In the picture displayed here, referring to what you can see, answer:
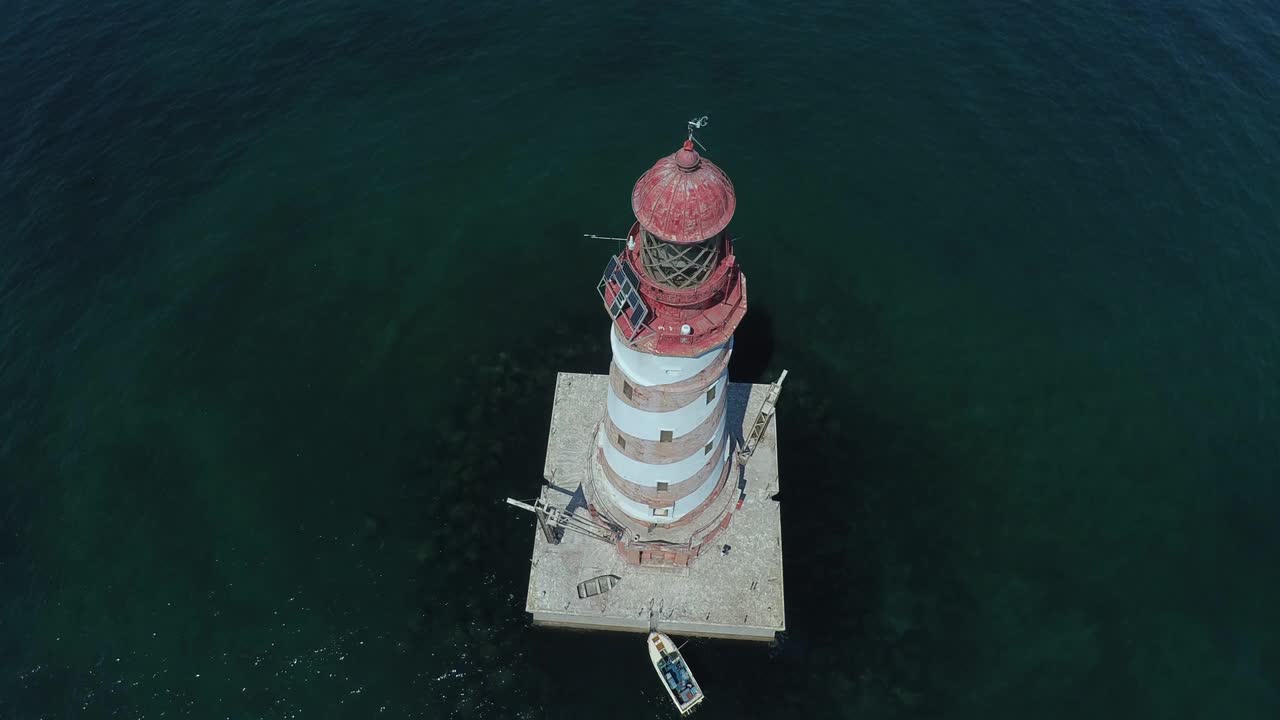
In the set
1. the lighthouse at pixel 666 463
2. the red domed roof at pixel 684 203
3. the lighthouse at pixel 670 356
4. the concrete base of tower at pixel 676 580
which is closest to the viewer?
the red domed roof at pixel 684 203

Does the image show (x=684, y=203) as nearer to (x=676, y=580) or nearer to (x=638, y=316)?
(x=638, y=316)

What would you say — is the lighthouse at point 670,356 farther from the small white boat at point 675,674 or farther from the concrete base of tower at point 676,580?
the small white boat at point 675,674

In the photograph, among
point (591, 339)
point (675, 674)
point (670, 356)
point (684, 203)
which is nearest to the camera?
point (684, 203)

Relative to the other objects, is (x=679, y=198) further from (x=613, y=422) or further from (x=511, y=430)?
(x=511, y=430)

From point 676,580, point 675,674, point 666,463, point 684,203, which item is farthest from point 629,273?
point 675,674

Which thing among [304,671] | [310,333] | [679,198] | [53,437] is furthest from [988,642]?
[53,437]

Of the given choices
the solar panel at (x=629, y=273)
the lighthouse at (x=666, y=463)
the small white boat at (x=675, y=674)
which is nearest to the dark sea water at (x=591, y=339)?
the small white boat at (x=675, y=674)
